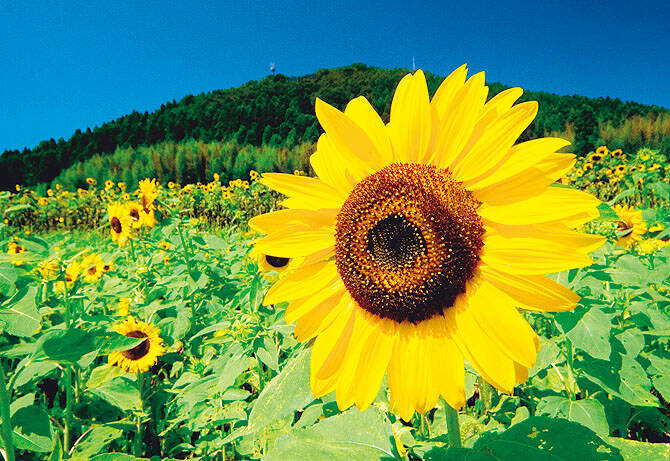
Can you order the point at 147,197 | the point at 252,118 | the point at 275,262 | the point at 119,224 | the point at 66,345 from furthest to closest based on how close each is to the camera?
the point at 252,118, the point at 119,224, the point at 147,197, the point at 275,262, the point at 66,345

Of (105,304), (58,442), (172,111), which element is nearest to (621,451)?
(58,442)

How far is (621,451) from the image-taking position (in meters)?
0.94

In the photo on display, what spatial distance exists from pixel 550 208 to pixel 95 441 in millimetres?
2661

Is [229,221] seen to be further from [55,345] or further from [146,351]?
[55,345]

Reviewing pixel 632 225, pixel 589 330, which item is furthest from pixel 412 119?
pixel 632 225

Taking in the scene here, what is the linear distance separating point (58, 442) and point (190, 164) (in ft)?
59.4

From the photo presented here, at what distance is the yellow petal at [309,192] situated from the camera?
1.00m

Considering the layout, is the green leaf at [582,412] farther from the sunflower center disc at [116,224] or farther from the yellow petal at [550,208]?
the sunflower center disc at [116,224]

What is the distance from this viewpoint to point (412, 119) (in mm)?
903

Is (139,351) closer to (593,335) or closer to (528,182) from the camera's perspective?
(593,335)

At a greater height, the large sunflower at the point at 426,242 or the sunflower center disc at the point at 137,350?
the sunflower center disc at the point at 137,350

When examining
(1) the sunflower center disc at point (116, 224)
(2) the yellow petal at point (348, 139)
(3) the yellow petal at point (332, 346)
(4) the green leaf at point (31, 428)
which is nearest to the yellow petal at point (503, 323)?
(3) the yellow petal at point (332, 346)

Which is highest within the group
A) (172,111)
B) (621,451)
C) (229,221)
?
(172,111)

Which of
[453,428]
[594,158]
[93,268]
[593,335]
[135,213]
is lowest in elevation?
[453,428]
